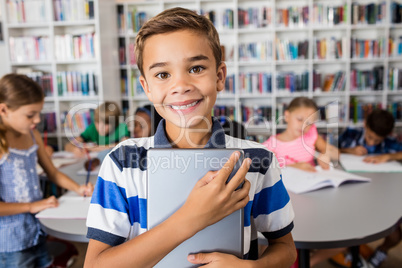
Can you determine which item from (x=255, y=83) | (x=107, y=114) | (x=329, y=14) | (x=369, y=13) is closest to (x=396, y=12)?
(x=369, y=13)

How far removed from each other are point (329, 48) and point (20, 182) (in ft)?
10.9

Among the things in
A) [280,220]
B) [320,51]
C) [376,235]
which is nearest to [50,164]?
[280,220]

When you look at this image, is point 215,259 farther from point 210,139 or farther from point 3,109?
point 3,109

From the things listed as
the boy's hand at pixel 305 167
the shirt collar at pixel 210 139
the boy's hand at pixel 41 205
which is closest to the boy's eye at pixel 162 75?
the shirt collar at pixel 210 139

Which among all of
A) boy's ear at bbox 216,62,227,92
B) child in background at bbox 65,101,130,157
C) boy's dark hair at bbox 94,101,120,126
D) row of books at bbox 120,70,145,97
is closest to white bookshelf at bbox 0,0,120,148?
row of books at bbox 120,70,145,97

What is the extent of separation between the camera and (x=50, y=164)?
1599 millimetres

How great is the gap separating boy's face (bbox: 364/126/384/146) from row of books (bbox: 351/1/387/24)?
170 centimetres

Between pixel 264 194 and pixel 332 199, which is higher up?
pixel 264 194

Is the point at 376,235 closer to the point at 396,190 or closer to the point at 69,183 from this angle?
the point at 396,190

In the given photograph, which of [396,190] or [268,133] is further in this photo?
[268,133]

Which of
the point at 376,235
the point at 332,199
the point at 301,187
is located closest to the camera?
the point at 376,235

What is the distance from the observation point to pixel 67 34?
3836 mm

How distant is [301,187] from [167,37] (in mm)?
1025

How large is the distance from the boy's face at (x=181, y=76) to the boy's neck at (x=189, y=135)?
0.05 ft
